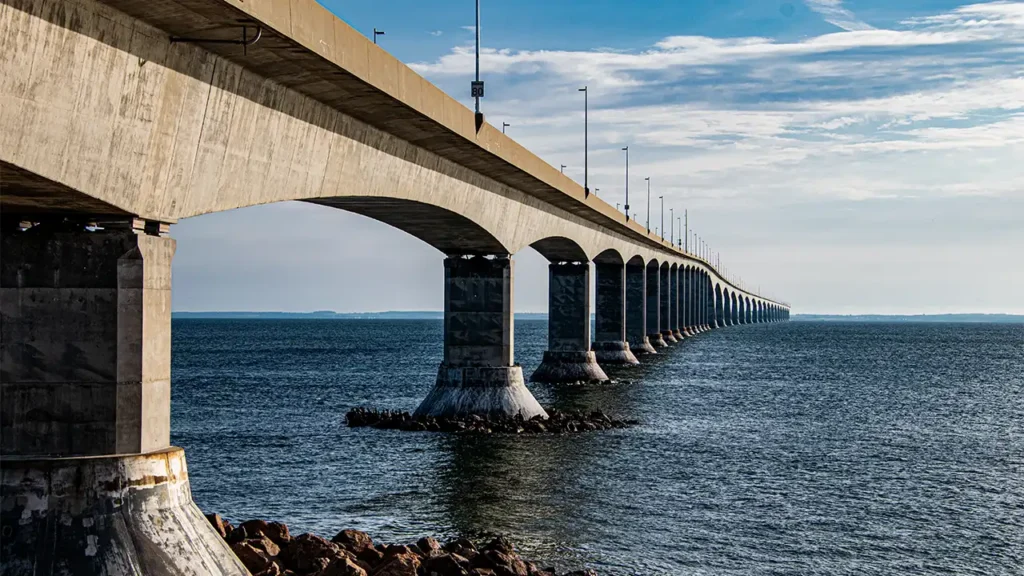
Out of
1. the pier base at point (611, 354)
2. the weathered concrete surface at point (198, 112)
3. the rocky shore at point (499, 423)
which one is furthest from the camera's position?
the pier base at point (611, 354)

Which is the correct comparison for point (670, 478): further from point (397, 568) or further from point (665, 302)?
point (665, 302)

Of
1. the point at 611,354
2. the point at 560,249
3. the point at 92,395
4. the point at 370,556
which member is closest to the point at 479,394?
the point at 560,249

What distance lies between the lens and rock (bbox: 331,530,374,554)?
64.7 feet

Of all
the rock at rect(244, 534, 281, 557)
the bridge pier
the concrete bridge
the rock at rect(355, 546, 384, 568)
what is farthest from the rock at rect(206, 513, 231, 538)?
the bridge pier

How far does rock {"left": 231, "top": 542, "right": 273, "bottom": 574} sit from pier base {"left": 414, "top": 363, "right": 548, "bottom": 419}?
881 inches

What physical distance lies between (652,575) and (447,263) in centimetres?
2347

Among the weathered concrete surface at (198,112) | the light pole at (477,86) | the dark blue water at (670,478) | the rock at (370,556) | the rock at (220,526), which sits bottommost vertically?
the dark blue water at (670,478)

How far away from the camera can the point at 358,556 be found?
63.2 ft

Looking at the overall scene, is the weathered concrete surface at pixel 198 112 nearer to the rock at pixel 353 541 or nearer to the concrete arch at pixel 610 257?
the rock at pixel 353 541

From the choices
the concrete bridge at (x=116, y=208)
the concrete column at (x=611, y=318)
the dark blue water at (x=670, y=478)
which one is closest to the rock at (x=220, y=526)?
the dark blue water at (x=670, y=478)

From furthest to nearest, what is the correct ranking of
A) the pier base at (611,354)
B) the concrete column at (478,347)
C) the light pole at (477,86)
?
the pier base at (611,354) → the concrete column at (478,347) → the light pole at (477,86)

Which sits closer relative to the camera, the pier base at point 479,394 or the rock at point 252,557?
the rock at point 252,557

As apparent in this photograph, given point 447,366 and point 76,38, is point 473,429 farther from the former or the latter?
point 76,38

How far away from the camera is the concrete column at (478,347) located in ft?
134
